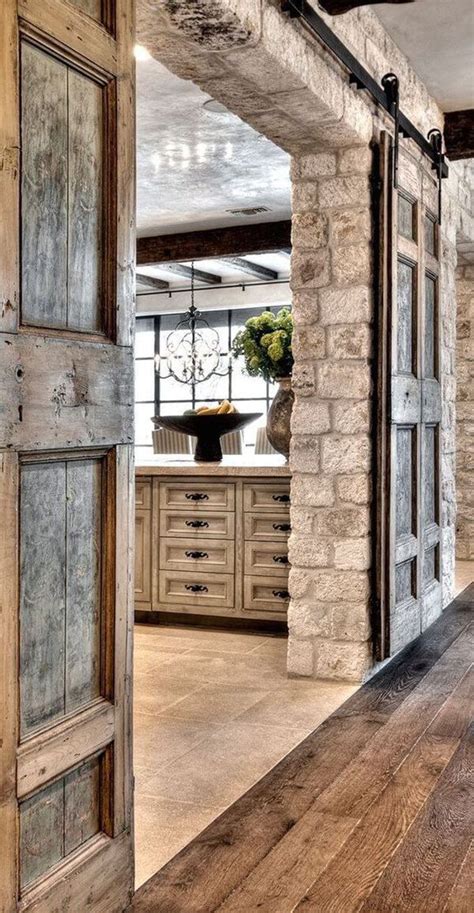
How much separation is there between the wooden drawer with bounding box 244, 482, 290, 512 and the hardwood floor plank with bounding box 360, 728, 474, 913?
2.06 meters

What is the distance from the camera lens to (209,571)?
4.97 m

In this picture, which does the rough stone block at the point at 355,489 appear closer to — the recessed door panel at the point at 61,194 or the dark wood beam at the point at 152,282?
the recessed door panel at the point at 61,194

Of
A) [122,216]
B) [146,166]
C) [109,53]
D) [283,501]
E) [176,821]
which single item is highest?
[146,166]

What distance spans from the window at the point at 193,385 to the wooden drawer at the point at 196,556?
5.98m

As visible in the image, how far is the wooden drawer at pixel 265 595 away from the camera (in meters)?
4.80

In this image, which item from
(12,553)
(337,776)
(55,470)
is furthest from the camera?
(337,776)

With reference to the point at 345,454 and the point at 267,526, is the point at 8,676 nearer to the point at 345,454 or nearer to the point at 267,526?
the point at 345,454

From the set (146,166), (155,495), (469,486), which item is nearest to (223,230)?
(146,166)

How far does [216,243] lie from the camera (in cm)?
844

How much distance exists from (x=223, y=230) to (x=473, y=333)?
2.50 meters

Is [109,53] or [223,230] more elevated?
[223,230]

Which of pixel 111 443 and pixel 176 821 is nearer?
pixel 111 443

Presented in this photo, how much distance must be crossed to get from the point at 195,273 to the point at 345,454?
7.26m

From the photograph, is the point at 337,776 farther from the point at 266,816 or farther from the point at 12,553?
the point at 12,553
